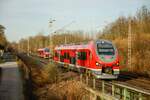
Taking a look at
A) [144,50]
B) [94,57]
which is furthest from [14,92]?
[144,50]

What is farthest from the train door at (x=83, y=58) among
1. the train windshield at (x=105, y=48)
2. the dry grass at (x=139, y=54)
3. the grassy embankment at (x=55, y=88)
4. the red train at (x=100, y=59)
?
the dry grass at (x=139, y=54)

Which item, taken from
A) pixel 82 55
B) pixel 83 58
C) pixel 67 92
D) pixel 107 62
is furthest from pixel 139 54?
pixel 67 92

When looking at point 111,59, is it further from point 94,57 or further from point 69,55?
point 69,55

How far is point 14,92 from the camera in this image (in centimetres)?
2859

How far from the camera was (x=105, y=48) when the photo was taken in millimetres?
Answer: 24938

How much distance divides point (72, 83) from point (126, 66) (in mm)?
17080

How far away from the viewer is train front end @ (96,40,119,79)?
23953 mm

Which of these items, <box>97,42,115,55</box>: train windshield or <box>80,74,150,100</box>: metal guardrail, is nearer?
<box>80,74,150,100</box>: metal guardrail

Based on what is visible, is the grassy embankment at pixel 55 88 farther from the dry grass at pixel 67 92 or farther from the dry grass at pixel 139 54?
the dry grass at pixel 139 54

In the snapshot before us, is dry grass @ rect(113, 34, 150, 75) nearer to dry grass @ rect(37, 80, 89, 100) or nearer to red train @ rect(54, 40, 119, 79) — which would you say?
red train @ rect(54, 40, 119, 79)

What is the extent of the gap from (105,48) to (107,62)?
1381 mm

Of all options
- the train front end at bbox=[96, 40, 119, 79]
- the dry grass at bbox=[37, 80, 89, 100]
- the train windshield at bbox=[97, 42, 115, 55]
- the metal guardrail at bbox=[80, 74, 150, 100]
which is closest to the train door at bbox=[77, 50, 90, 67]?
the train windshield at bbox=[97, 42, 115, 55]

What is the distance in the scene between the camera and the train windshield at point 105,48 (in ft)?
81.2

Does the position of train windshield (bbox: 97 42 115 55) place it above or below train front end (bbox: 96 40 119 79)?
above
